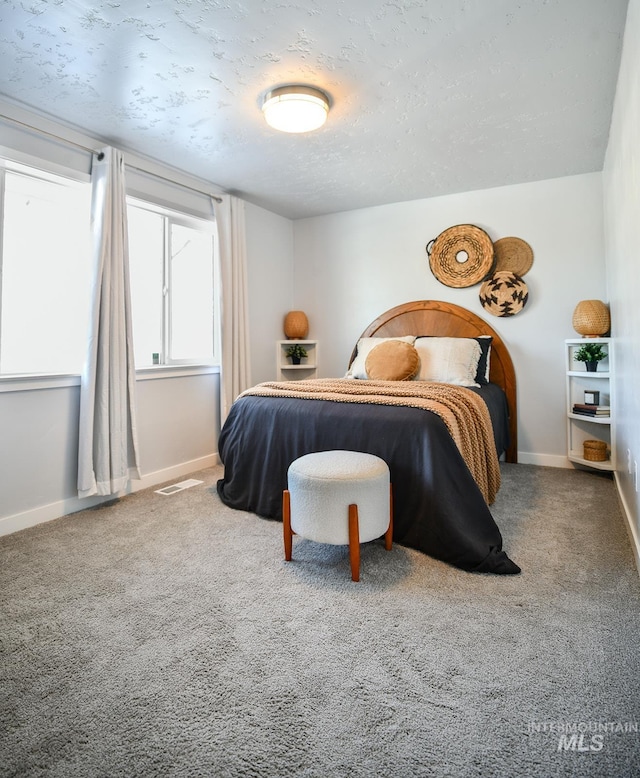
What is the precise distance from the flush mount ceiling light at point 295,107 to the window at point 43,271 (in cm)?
133

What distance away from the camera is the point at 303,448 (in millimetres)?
2475

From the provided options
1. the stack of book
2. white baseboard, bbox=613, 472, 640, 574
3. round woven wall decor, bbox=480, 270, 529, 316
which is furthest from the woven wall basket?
white baseboard, bbox=613, 472, 640, 574

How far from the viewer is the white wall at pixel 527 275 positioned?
3506 millimetres

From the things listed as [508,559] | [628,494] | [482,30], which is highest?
[482,30]

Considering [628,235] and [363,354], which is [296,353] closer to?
[363,354]

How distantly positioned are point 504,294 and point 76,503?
351 cm

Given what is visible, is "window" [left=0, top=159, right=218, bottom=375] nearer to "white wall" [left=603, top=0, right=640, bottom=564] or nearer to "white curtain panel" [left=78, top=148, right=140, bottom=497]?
"white curtain panel" [left=78, top=148, right=140, bottom=497]

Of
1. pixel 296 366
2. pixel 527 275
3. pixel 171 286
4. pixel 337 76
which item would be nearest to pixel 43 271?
pixel 171 286

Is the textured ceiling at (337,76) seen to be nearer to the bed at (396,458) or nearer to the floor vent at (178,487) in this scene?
the bed at (396,458)

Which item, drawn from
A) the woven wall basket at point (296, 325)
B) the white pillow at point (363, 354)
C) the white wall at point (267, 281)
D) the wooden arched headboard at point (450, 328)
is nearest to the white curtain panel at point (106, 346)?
the white wall at point (267, 281)

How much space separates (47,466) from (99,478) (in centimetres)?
29

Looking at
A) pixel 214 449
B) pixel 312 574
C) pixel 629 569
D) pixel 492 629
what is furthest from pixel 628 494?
pixel 214 449

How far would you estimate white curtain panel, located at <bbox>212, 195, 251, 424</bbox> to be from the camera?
12.3 feet

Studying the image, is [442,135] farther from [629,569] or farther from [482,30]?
[629,569]
